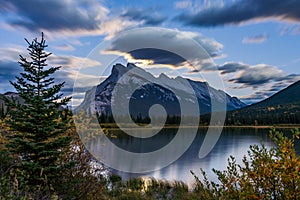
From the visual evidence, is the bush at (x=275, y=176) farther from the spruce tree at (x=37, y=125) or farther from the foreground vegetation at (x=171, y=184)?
the spruce tree at (x=37, y=125)

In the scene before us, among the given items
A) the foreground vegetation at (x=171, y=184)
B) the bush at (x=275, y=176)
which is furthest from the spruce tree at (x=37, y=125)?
the bush at (x=275, y=176)

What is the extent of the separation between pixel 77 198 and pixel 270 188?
22.5 feet

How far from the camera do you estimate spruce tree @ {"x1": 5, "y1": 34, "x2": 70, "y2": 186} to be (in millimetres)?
8906

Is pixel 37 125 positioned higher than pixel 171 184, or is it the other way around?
pixel 37 125

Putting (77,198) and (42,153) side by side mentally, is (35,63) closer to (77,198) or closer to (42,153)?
(42,153)

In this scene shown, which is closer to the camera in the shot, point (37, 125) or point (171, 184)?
point (37, 125)

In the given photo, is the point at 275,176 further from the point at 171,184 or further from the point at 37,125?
the point at 171,184

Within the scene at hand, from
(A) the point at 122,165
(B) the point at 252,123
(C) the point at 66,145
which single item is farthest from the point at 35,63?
(B) the point at 252,123

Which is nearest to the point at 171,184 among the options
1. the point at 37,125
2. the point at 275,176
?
the point at 37,125

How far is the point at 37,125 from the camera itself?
901 centimetres

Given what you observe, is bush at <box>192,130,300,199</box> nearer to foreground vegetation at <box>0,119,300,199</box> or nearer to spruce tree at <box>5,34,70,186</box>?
foreground vegetation at <box>0,119,300,199</box>

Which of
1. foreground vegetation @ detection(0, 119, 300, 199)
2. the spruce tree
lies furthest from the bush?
the spruce tree

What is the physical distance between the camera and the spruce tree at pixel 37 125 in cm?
891

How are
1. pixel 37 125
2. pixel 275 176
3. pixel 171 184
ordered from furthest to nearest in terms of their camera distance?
pixel 171 184
pixel 37 125
pixel 275 176
